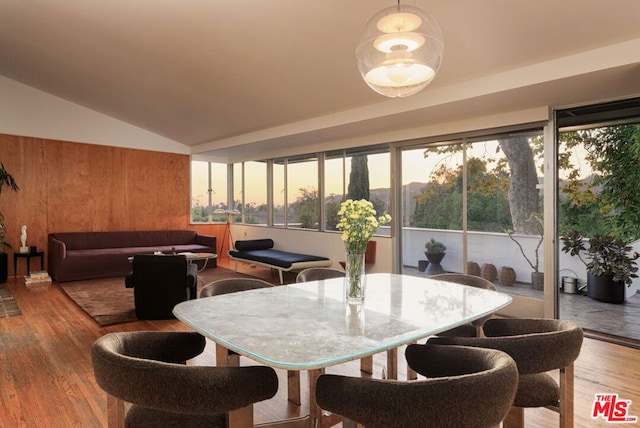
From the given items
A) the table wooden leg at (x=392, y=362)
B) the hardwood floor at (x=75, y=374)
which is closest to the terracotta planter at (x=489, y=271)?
the hardwood floor at (x=75, y=374)

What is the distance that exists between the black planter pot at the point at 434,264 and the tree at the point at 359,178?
151 centimetres

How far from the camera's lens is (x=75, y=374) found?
9.52ft

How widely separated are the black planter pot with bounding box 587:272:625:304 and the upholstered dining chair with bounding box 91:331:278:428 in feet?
17.9

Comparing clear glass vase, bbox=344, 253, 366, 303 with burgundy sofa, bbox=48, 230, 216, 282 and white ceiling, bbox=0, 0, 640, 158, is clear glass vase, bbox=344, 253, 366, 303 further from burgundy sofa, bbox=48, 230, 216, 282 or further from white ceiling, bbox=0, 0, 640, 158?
burgundy sofa, bbox=48, 230, 216, 282

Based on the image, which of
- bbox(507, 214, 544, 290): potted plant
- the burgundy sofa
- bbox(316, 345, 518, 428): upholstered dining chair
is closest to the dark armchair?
the burgundy sofa

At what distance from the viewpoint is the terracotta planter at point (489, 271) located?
16.0 ft

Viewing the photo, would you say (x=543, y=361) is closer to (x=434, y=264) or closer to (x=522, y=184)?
(x=522, y=184)

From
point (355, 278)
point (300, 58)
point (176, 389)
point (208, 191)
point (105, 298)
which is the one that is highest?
point (300, 58)

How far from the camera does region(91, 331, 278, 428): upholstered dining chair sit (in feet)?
3.95

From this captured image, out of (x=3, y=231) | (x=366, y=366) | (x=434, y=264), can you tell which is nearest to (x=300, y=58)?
(x=366, y=366)

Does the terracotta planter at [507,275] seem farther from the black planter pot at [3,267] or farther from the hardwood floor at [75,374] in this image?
the black planter pot at [3,267]

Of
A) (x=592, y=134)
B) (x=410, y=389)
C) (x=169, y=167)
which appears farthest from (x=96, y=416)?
→ (x=169, y=167)

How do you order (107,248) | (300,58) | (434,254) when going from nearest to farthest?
(300,58), (434,254), (107,248)

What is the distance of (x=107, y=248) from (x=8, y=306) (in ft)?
8.82
